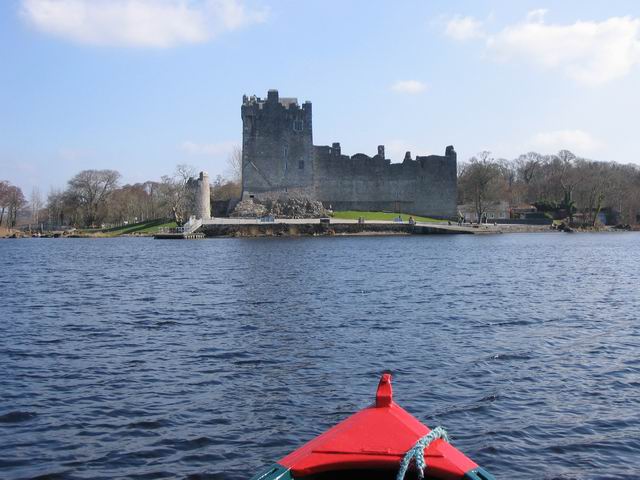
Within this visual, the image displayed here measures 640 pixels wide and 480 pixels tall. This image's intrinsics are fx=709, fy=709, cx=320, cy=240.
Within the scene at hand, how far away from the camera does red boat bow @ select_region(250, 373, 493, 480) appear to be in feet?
17.3

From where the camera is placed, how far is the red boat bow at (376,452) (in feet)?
17.3

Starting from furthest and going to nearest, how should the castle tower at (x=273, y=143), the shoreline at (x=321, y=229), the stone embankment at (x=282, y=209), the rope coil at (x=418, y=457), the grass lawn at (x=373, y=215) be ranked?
1. the castle tower at (x=273, y=143)
2. the grass lawn at (x=373, y=215)
3. the stone embankment at (x=282, y=209)
4. the shoreline at (x=321, y=229)
5. the rope coil at (x=418, y=457)

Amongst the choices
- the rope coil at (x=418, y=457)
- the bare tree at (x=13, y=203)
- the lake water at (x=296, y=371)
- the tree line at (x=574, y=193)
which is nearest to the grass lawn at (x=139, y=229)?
the bare tree at (x=13, y=203)

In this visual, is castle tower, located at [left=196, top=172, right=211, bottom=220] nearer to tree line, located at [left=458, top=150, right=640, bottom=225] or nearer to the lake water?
tree line, located at [left=458, top=150, right=640, bottom=225]

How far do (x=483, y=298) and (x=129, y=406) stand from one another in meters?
14.1

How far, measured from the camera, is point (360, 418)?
5.92 m

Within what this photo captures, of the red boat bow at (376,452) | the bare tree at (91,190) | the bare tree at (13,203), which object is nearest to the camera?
the red boat bow at (376,452)

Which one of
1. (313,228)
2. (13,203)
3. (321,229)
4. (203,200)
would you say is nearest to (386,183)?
(321,229)

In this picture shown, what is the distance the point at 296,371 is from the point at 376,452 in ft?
23.6

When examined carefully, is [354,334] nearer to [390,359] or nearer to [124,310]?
[390,359]

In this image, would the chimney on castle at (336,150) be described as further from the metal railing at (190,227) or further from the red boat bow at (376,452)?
the red boat bow at (376,452)

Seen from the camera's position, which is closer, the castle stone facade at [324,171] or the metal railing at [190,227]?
the metal railing at [190,227]

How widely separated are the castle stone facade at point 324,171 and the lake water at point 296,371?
45603 mm

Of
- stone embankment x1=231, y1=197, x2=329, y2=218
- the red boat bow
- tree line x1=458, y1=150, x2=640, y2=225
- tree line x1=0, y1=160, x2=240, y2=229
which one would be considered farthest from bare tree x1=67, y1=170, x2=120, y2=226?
the red boat bow
